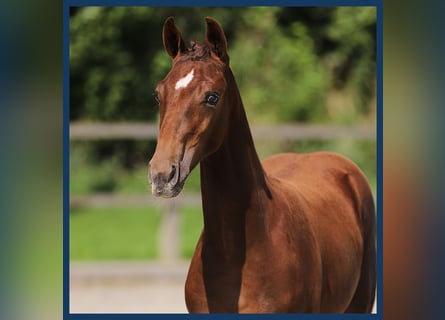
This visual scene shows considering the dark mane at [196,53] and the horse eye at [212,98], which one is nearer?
the horse eye at [212,98]

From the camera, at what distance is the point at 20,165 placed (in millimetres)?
2553

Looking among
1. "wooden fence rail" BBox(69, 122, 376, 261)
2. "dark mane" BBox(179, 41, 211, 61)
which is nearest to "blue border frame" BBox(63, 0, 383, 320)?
"dark mane" BBox(179, 41, 211, 61)

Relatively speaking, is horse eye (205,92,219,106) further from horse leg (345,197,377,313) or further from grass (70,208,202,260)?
grass (70,208,202,260)

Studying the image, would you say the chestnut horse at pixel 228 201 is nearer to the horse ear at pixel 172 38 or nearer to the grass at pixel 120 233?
the horse ear at pixel 172 38

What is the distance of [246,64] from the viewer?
26.0ft

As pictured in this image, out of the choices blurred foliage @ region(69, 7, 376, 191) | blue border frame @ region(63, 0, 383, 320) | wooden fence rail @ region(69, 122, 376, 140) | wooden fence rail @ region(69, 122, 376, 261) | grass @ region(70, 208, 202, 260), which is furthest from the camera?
A: grass @ region(70, 208, 202, 260)

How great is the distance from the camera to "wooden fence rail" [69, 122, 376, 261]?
22.7ft

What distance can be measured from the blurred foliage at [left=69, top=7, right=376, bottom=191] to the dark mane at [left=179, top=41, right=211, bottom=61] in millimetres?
4390

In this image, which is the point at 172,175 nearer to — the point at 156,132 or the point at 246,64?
the point at 156,132

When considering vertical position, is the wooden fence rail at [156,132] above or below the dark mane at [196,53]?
below

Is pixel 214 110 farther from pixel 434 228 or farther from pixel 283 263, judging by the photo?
pixel 434 228

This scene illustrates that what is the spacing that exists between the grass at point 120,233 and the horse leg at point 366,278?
3.28 m

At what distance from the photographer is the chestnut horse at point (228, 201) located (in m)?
2.81

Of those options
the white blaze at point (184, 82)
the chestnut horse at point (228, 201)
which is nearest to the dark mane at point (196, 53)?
the chestnut horse at point (228, 201)
